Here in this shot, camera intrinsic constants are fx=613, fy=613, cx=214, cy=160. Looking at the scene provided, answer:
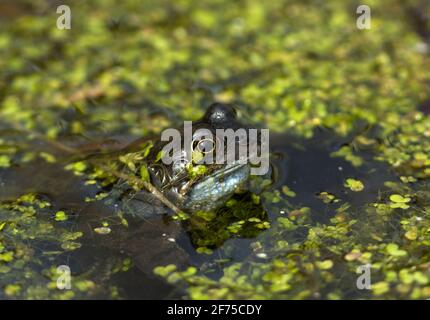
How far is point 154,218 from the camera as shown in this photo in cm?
401

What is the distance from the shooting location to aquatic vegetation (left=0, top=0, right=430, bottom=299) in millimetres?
3568

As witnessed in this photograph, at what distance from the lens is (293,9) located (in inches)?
251

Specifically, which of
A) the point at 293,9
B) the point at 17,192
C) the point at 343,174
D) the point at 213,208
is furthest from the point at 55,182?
the point at 293,9

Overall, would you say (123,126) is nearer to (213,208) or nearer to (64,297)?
(213,208)

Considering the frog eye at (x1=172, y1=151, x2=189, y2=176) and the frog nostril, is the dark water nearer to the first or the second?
the frog eye at (x1=172, y1=151, x2=189, y2=176)

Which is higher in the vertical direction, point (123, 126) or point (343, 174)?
point (123, 126)

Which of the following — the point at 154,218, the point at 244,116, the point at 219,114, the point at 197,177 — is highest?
the point at 244,116

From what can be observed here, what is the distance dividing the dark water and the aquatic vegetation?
2 cm

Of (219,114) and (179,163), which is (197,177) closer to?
(179,163)

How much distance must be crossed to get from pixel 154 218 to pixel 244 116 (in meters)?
1.35

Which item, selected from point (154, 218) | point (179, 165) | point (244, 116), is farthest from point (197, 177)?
point (244, 116)

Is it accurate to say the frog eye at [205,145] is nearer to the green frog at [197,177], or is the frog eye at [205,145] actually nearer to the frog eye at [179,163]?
the green frog at [197,177]

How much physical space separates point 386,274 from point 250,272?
0.76 meters

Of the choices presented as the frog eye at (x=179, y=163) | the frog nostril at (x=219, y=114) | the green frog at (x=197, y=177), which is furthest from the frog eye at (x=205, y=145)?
the frog nostril at (x=219, y=114)
